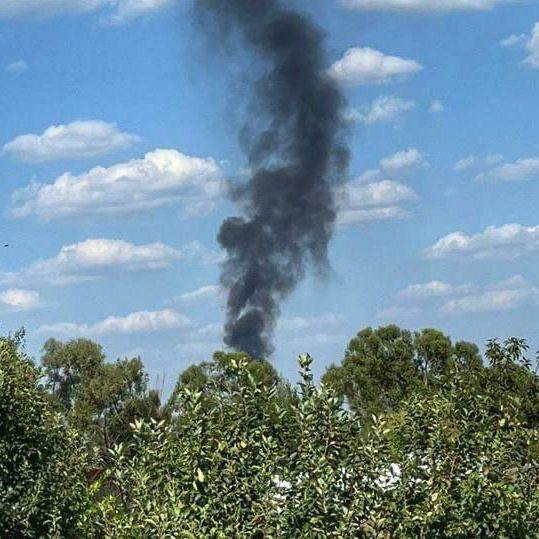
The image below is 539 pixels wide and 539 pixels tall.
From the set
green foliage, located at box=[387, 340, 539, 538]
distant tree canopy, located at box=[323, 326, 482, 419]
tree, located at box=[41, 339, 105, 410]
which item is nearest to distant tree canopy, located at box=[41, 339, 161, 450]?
tree, located at box=[41, 339, 105, 410]

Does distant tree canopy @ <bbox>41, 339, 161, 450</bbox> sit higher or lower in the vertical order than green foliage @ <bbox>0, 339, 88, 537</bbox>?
higher

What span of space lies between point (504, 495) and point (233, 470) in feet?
13.3

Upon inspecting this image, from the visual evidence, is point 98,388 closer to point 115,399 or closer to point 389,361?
point 115,399

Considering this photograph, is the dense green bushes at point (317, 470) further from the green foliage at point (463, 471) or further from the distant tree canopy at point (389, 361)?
the distant tree canopy at point (389, 361)

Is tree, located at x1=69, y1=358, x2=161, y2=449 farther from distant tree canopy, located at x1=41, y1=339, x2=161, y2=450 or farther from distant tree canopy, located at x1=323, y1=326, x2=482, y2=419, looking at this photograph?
distant tree canopy, located at x1=323, y1=326, x2=482, y2=419

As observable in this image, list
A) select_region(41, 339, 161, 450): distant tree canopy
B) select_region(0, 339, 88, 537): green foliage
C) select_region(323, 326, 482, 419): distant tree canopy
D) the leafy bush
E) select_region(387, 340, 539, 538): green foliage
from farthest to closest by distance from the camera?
select_region(41, 339, 161, 450): distant tree canopy < select_region(323, 326, 482, 419): distant tree canopy < select_region(0, 339, 88, 537): green foliage < select_region(387, 340, 539, 538): green foliage < the leafy bush

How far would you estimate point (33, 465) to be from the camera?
28.4 m

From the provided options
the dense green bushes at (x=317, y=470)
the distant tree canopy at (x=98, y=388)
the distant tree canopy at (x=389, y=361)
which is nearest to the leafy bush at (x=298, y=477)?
the dense green bushes at (x=317, y=470)

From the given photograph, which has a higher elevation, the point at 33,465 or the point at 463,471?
the point at 33,465

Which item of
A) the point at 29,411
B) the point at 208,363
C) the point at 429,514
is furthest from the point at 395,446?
the point at 208,363

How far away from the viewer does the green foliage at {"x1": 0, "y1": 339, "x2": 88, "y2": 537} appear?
27.2m

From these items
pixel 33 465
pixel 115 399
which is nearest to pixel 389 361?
pixel 115 399

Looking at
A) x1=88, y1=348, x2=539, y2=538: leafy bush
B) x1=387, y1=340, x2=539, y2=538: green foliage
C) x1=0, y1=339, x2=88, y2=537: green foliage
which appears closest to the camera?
x1=88, y1=348, x2=539, y2=538: leafy bush

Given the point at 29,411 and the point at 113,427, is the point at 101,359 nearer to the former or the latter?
the point at 113,427
